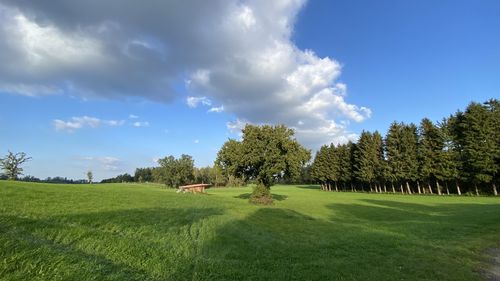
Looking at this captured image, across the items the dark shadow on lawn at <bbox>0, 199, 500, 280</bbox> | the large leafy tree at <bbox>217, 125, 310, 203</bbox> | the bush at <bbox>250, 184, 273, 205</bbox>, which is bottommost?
the dark shadow on lawn at <bbox>0, 199, 500, 280</bbox>

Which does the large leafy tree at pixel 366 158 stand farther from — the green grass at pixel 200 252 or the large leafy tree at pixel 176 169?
the green grass at pixel 200 252

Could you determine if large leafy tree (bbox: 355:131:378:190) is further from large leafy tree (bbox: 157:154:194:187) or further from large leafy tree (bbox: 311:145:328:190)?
large leafy tree (bbox: 157:154:194:187)

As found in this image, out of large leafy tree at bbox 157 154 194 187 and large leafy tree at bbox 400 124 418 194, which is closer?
large leafy tree at bbox 400 124 418 194

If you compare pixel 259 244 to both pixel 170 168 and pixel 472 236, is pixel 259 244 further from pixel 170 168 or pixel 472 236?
pixel 170 168

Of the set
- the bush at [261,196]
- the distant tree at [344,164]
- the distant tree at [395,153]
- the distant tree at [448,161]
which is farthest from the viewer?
the distant tree at [344,164]

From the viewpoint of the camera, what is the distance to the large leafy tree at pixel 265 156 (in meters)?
47.4

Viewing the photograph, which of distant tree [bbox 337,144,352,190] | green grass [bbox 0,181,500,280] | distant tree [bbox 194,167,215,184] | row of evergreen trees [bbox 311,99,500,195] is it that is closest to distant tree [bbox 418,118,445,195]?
row of evergreen trees [bbox 311,99,500,195]

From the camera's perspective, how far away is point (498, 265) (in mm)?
13656

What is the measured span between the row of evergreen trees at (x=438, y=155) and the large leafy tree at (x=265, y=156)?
37964 millimetres

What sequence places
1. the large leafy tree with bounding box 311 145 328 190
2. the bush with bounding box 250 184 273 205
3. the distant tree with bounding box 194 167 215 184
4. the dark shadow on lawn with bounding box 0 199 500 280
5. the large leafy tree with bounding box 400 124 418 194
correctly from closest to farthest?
1. the dark shadow on lawn with bounding box 0 199 500 280
2. the bush with bounding box 250 184 273 205
3. the large leafy tree with bounding box 400 124 418 194
4. the large leafy tree with bounding box 311 145 328 190
5. the distant tree with bounding box 194 167 215 184

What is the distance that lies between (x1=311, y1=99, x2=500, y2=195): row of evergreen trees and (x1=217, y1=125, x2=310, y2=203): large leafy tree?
125 ft

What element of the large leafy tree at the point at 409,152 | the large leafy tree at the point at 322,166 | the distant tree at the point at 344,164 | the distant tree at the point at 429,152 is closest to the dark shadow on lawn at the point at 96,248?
the distant tree at the point at 429,152

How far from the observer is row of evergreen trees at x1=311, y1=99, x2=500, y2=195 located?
66875 mm

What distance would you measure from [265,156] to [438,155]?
44.8m
